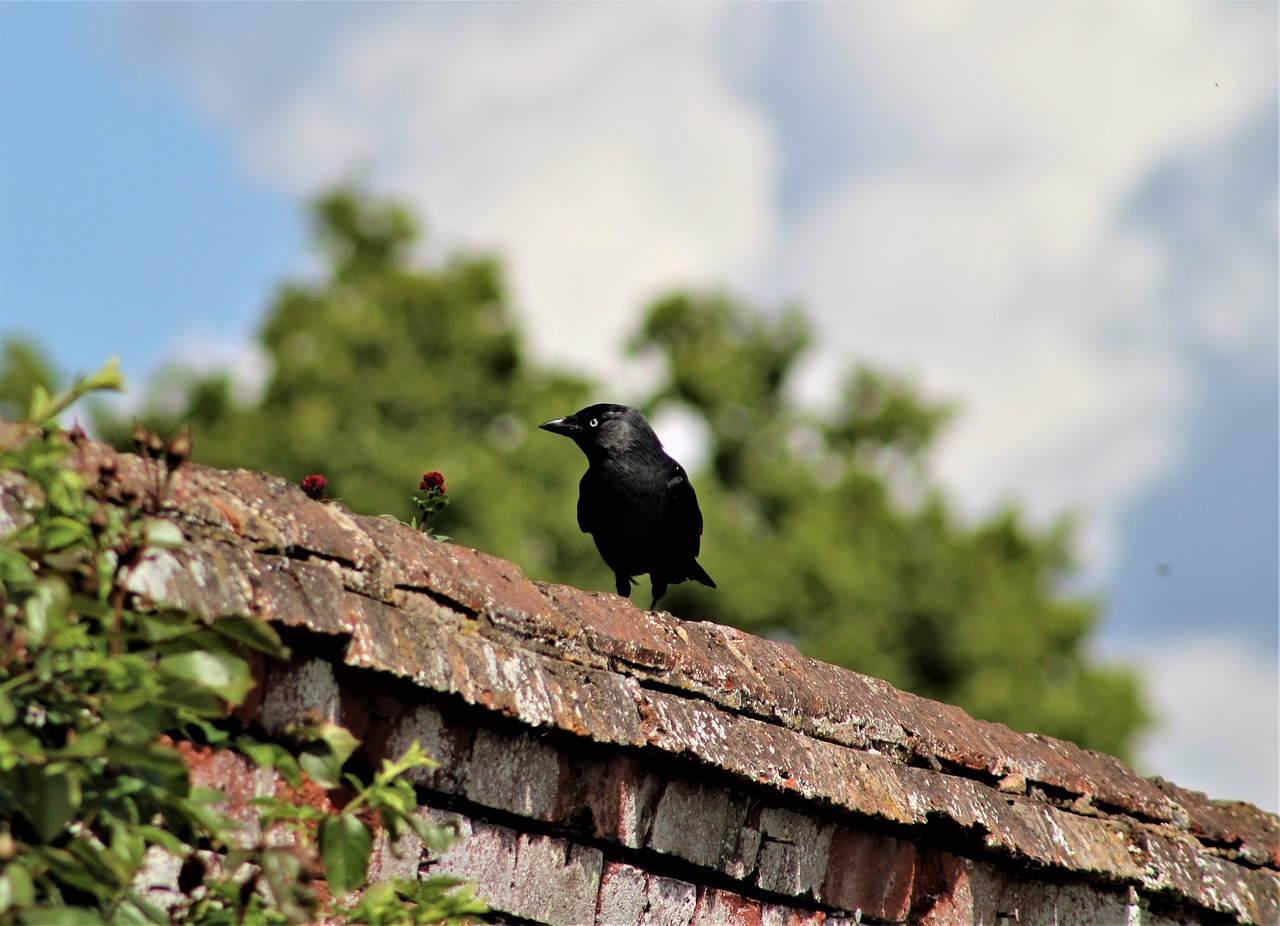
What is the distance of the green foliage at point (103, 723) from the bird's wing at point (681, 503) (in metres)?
4.36

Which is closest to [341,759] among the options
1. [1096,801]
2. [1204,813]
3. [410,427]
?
[1096,801]

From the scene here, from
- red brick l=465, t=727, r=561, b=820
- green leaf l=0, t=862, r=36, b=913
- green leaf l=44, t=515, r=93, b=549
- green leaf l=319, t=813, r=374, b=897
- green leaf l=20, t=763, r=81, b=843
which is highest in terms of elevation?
red brick l=465, t=727, r=561, b=820

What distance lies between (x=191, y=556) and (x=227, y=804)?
41 centimetres

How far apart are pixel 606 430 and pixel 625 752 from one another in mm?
3682

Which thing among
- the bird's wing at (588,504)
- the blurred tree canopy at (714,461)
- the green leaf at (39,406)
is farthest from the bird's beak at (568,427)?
the blurred tree canopy at (714,461)

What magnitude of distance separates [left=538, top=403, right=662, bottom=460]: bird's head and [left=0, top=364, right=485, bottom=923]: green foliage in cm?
430

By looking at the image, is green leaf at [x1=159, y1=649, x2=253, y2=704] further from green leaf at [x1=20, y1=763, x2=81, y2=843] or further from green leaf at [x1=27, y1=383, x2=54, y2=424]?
green leaf at [x1=27, y1=383, x2=54, y2=424]

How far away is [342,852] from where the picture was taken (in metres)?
2.09

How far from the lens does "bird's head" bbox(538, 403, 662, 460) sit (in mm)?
6434

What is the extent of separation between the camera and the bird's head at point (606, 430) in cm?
643

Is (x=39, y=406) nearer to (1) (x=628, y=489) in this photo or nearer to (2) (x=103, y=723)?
(2) (x=103, y=723)

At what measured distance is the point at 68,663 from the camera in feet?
6.17

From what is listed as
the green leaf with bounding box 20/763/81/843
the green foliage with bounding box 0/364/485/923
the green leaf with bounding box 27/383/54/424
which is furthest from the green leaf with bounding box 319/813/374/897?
the green leaf with bounding box 27/383/54/424

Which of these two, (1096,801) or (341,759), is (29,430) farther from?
(1096,801)
